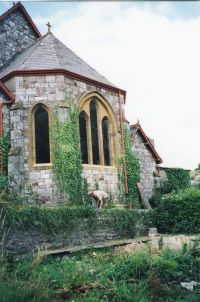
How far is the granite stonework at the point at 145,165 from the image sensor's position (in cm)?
1867

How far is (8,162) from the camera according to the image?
1375 centimetres

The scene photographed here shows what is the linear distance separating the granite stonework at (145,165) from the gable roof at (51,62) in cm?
383

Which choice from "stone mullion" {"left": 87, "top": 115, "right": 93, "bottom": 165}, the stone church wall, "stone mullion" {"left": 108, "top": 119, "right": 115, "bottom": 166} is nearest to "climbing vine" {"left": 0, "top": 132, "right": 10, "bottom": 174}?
the stone church wall

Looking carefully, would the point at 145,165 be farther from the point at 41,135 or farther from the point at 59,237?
the point at 59,237

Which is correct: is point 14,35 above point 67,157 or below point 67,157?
above

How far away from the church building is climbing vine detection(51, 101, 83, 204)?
291 millimetres

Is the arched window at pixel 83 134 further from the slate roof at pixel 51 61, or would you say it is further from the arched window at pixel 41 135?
the slate roof at pixel 51 61

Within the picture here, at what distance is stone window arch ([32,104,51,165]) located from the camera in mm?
14211

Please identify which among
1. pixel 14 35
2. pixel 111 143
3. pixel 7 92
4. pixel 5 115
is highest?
pixel 14 35

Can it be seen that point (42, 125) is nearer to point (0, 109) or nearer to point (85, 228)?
point (0, 109)

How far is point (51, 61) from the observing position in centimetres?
1518

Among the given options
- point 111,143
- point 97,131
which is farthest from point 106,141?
point 97,131

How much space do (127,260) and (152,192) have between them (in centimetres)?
1062

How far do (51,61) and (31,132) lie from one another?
11.3 feet
